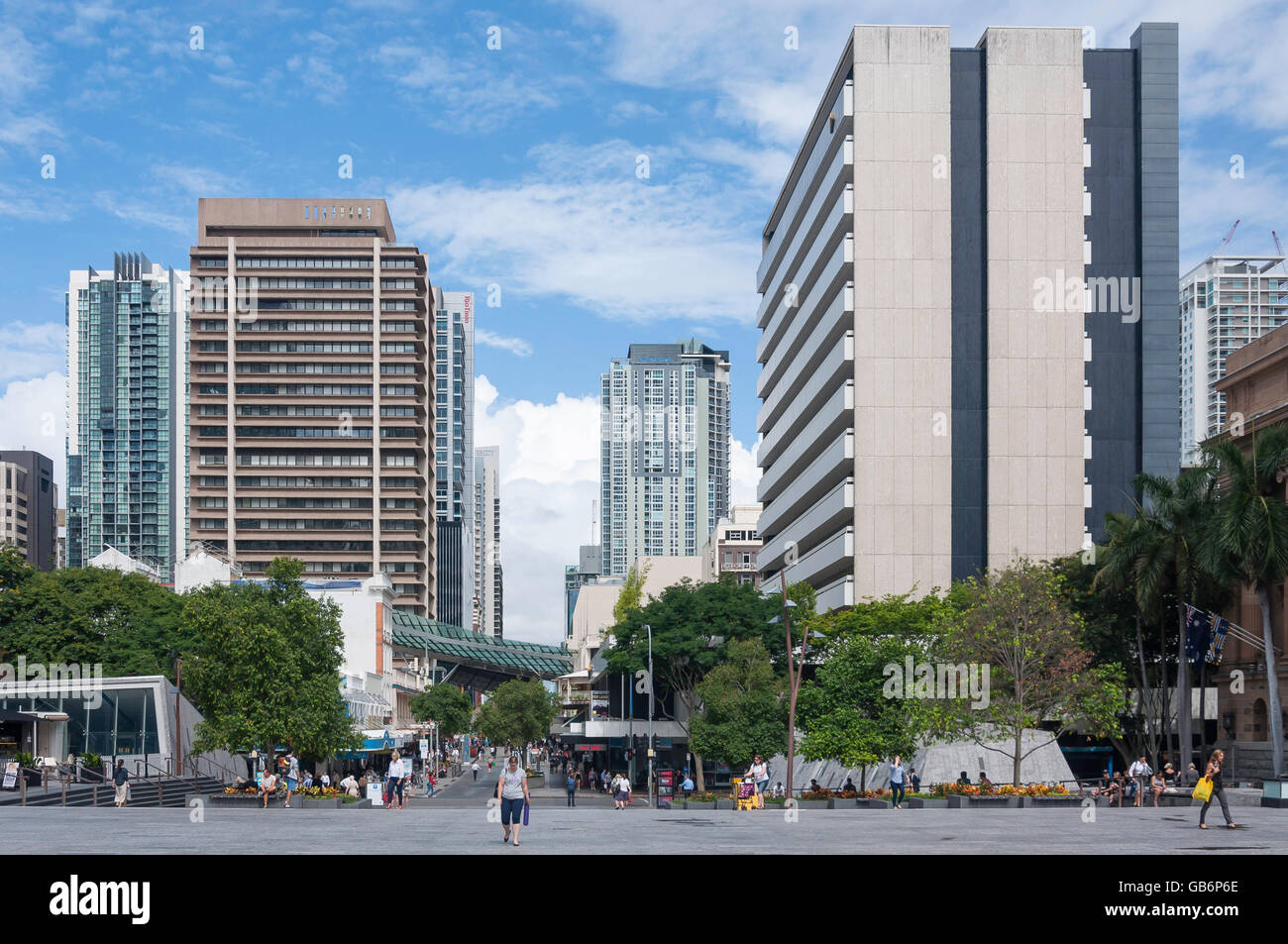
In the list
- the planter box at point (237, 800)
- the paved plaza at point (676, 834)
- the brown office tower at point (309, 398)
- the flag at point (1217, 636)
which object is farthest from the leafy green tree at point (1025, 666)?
the brown office tower at point (309, 398)

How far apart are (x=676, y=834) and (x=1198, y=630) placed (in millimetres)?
34697

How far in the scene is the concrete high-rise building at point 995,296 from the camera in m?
83.9

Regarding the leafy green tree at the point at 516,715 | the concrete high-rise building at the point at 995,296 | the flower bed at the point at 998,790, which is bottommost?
the leafy green tree at the point at 516,715

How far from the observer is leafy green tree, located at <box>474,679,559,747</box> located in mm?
130875

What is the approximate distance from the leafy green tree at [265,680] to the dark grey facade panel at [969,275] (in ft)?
146

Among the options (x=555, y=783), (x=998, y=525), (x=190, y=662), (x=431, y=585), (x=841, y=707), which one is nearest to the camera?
(x=841, y=707)

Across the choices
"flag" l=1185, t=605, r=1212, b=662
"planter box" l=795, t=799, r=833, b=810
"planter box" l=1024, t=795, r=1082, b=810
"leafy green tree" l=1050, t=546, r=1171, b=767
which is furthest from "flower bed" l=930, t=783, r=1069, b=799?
"leafy green tree" l=1050, t=546, r=1171, b=767

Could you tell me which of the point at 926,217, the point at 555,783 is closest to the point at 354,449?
the point at 555,783

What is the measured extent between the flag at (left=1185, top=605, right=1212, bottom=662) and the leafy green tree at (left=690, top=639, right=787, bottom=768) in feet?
57.2

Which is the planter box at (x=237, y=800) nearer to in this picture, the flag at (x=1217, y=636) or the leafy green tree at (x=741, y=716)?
the leafy green tree at (x=741, y=716)
